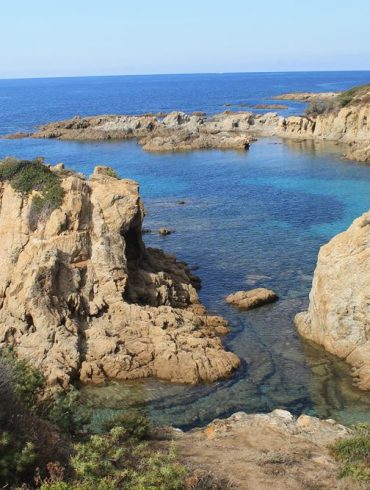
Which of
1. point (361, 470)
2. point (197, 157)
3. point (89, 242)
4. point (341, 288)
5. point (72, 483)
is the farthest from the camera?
point (197, 157)

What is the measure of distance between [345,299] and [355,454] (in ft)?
36.2

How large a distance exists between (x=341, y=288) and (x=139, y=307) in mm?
9196

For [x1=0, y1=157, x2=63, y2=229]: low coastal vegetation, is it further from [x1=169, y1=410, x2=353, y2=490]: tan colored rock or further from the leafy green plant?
the leafy green plant

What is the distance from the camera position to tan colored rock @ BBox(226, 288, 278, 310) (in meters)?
29.8

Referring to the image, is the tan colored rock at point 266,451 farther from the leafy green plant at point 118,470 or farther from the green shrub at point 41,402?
the green shrub at point 41,402

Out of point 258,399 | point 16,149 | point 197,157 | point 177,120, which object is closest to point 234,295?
point 258,399

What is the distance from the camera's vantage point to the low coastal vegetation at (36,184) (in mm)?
28047

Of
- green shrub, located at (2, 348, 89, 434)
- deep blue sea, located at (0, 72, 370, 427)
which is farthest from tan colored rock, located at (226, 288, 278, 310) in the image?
green shrub, located at (2, 348, 89, 434)

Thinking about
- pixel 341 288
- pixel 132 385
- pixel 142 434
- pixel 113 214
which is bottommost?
pixel 132 385

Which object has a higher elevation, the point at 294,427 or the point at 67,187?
the point at 67,187

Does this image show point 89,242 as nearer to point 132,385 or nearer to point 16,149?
point 132,385

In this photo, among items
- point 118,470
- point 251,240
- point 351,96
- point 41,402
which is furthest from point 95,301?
point 351,96

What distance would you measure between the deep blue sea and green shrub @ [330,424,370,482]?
4644 mm

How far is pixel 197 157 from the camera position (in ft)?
261
